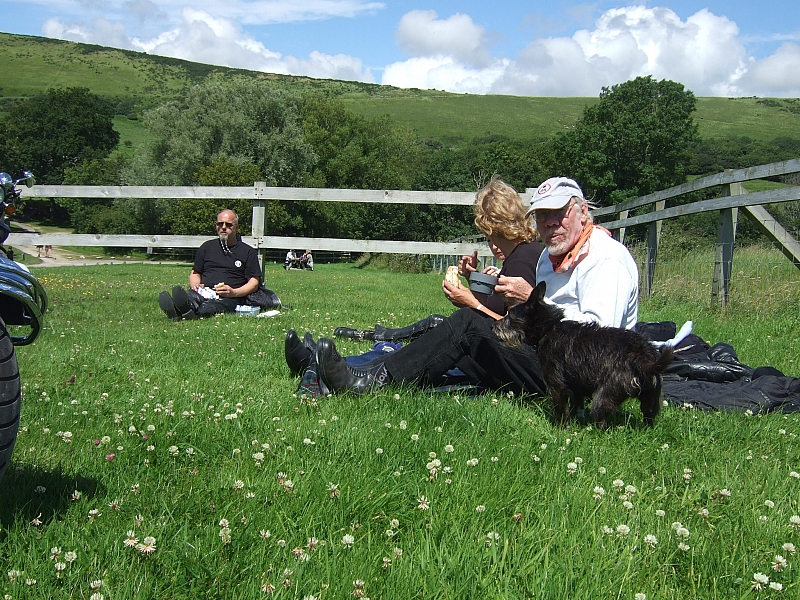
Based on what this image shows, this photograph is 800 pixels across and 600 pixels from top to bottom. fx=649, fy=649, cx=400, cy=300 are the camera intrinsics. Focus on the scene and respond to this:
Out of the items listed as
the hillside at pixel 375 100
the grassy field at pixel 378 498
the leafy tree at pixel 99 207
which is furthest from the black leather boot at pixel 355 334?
the hillside at pixel 375 100

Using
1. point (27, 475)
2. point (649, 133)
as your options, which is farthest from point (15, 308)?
point (649, 133)

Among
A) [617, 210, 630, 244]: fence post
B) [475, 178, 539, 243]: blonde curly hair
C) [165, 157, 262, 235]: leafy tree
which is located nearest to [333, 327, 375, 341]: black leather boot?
[475, 178, 539, 243]: blonde curly hair

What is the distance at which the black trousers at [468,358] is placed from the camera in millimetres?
4543

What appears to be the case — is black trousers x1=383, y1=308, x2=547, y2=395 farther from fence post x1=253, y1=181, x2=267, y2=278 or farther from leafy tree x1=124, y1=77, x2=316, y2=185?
leafy tree x1=124, y1=77, x2=316, y2=185

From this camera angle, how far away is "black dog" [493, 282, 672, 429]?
380 cm

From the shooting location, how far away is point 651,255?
11945mm

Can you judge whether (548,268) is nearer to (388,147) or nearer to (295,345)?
(295,345)

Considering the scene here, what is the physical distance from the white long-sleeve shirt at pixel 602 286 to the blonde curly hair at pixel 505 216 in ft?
3.32

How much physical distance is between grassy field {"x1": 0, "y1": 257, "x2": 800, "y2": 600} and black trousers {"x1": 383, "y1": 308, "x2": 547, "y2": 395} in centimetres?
18

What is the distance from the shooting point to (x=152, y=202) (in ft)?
173

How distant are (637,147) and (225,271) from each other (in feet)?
193

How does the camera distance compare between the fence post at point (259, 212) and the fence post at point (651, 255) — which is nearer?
the fence post at point (651, 255)

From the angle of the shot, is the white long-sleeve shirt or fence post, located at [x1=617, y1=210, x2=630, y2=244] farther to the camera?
fence post, located at [x1=617, y1=210, x2=630, y2=244]

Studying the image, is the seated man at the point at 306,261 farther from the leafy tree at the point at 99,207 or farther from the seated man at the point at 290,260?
the leafy tree at the point at 99,207
